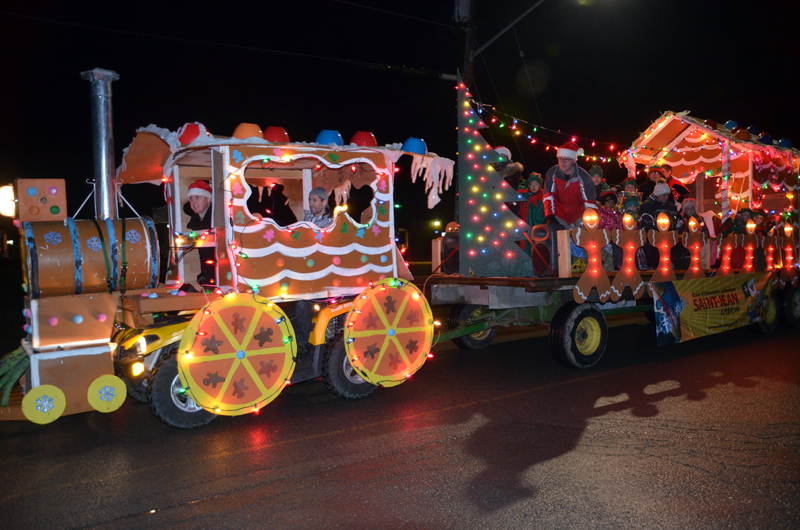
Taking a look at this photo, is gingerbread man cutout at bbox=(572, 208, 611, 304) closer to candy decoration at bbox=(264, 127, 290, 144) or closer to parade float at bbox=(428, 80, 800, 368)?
parade float at bbox=(428, 80, 800, 368)

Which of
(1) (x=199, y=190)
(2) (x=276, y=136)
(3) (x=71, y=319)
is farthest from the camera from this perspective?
(1) (x=199, y=190)

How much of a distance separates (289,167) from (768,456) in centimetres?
578

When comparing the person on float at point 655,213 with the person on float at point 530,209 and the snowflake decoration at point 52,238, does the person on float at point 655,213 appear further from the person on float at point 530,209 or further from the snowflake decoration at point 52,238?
the snowflake decoration at point 52,238

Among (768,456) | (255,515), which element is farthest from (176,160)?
(768,456)

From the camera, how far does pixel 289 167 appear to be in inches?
283

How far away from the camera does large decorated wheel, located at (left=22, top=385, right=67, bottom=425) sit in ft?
15.4

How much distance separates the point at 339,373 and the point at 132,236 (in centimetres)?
237

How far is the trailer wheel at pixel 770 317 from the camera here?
982cm

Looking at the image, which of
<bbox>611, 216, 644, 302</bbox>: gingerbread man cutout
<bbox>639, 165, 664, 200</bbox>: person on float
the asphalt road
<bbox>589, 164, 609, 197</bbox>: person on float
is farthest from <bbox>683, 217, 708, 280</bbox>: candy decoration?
the asphalt road

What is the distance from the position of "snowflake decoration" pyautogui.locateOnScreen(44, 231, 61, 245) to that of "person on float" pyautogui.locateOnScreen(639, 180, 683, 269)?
7.40 metres

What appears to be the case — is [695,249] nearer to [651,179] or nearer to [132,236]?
[651,179]

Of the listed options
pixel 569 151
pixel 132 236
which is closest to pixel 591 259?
pixel 569 151

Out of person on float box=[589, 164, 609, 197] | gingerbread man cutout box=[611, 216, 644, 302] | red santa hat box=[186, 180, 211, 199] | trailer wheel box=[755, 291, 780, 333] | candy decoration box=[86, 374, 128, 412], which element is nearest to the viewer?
candy decoration box=[86, 374, 128, 412]

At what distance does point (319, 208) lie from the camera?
6.11 m
